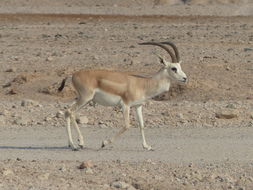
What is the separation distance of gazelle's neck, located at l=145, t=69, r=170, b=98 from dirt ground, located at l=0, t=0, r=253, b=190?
0.82m

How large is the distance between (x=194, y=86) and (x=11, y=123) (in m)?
5.28

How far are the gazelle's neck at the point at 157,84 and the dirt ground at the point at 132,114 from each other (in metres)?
0.82

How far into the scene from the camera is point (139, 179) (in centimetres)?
1264

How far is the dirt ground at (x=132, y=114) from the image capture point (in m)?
12.9

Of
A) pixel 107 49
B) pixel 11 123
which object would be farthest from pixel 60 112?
pixel 107 49

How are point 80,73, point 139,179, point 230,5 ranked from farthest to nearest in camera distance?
point 230,5 → point 80,73 → point 139,179

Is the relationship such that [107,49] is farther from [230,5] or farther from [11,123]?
[230,5]

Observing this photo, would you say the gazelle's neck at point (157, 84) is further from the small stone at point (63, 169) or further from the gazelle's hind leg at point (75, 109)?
the small stone at point (63, 169)

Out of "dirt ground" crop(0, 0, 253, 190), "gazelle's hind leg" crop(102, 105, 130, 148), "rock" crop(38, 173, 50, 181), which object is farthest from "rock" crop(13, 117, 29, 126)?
"rock" crop(38, 173, 50, 181)

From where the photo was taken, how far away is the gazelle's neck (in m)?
15.9

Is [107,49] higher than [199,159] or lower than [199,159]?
A: lower

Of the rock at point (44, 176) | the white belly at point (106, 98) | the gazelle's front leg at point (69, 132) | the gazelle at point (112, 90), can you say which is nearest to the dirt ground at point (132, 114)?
the rock at point (44, 176)

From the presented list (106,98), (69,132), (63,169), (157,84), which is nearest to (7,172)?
(63,169)

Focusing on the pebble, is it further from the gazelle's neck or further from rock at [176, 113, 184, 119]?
rock at [176, 113, 184, 119]
